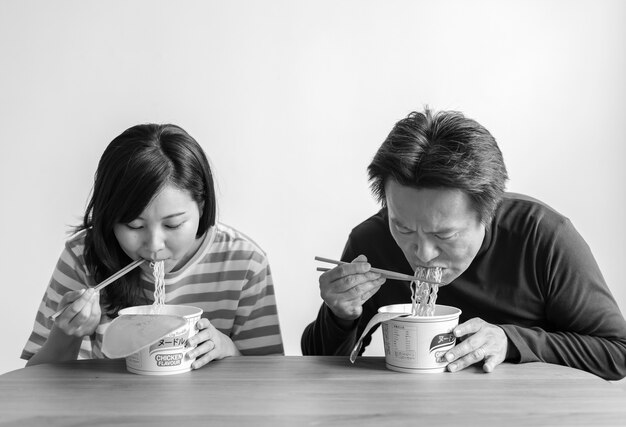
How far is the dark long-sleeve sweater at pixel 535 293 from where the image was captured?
1.45 meters

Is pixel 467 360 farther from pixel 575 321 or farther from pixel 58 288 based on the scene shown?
pixel 58 288

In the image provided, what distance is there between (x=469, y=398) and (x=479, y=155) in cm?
48

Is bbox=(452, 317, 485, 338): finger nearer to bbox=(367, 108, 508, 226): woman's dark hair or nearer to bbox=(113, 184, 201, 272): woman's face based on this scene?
bbox=(367, 108, 508, 226): woman's dark hair

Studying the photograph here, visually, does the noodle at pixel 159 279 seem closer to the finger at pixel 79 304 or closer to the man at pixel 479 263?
the finger at pixel 79 304

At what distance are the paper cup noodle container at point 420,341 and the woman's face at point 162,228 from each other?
1.59ft

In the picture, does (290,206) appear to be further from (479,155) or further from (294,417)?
(294,417)

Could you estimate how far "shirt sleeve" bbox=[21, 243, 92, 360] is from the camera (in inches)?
67.7

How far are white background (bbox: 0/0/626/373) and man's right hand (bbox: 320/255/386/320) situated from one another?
1.01m

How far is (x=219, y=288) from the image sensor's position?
1.78 metres

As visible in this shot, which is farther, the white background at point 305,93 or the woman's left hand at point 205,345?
the white background at point 305,93

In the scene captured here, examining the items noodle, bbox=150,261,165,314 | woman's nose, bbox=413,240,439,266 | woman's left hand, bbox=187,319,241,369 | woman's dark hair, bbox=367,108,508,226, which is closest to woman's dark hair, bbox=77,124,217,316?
noodle, bbox=150,261,165,314

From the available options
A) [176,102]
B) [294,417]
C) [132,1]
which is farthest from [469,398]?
[132,1]

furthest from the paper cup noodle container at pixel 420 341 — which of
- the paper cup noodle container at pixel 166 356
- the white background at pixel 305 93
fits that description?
the white background at pixel 305 93

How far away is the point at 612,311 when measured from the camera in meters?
1.50
